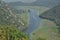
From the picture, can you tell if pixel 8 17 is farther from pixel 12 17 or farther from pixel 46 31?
pixel 46 31

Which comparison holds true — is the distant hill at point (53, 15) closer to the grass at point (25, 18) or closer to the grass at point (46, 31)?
the grass at point (46, 31)

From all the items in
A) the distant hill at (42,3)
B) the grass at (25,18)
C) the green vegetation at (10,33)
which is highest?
the distant hill at (42,3)

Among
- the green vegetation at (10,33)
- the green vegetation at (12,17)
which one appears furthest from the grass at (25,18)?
the green vegetation at (10,33)

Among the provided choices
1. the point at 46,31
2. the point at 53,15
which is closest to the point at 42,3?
the point at 53,15

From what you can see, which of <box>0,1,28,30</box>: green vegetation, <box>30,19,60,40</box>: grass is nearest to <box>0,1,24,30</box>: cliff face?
<box>0,1,28,30</box>: green vegetation

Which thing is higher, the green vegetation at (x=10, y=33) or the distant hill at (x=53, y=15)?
the distant hill at (x=53, y=15)

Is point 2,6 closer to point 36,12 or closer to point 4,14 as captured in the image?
point 4,14
